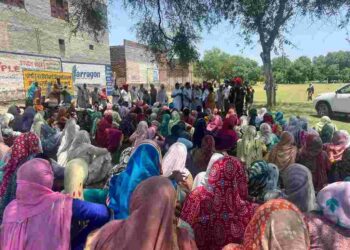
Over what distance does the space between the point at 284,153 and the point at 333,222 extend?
8.52 ft

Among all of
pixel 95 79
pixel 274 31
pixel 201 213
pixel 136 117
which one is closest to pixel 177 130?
pixel 136 117

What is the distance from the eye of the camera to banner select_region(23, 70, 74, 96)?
1727cm

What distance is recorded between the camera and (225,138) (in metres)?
6.07

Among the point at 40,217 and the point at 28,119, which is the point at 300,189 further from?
the point at 28,119

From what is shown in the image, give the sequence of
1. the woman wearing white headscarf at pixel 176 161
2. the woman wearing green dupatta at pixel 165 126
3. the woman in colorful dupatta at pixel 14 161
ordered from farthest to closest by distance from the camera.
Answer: the woman wearing green dupatta at pixel 165 126, the woman wearing white headscarf at pixel 176 161, the woman in colorful dupatta at pixel 14 161

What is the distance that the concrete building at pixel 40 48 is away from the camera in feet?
53.6

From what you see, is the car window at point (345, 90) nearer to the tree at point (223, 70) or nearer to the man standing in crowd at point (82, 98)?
the man standing in crowd at point (82, 98)

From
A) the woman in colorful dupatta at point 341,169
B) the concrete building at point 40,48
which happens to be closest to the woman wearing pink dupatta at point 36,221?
the woman in colorful dupatta at point 341,169

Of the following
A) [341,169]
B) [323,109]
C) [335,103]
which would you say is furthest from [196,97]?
[341,169]

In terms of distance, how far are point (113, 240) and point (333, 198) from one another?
4.74 ft

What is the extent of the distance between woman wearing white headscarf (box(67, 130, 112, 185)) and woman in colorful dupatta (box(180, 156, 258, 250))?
2.20m

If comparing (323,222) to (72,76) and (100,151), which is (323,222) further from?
(72,76)

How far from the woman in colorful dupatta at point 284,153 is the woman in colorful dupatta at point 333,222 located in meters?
2.49

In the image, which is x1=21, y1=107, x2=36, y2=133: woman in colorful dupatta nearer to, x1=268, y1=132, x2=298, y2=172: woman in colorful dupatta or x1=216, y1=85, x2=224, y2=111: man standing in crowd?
x1=268, y1=132, x2=298, y2=172: woman in colorful dupatta
